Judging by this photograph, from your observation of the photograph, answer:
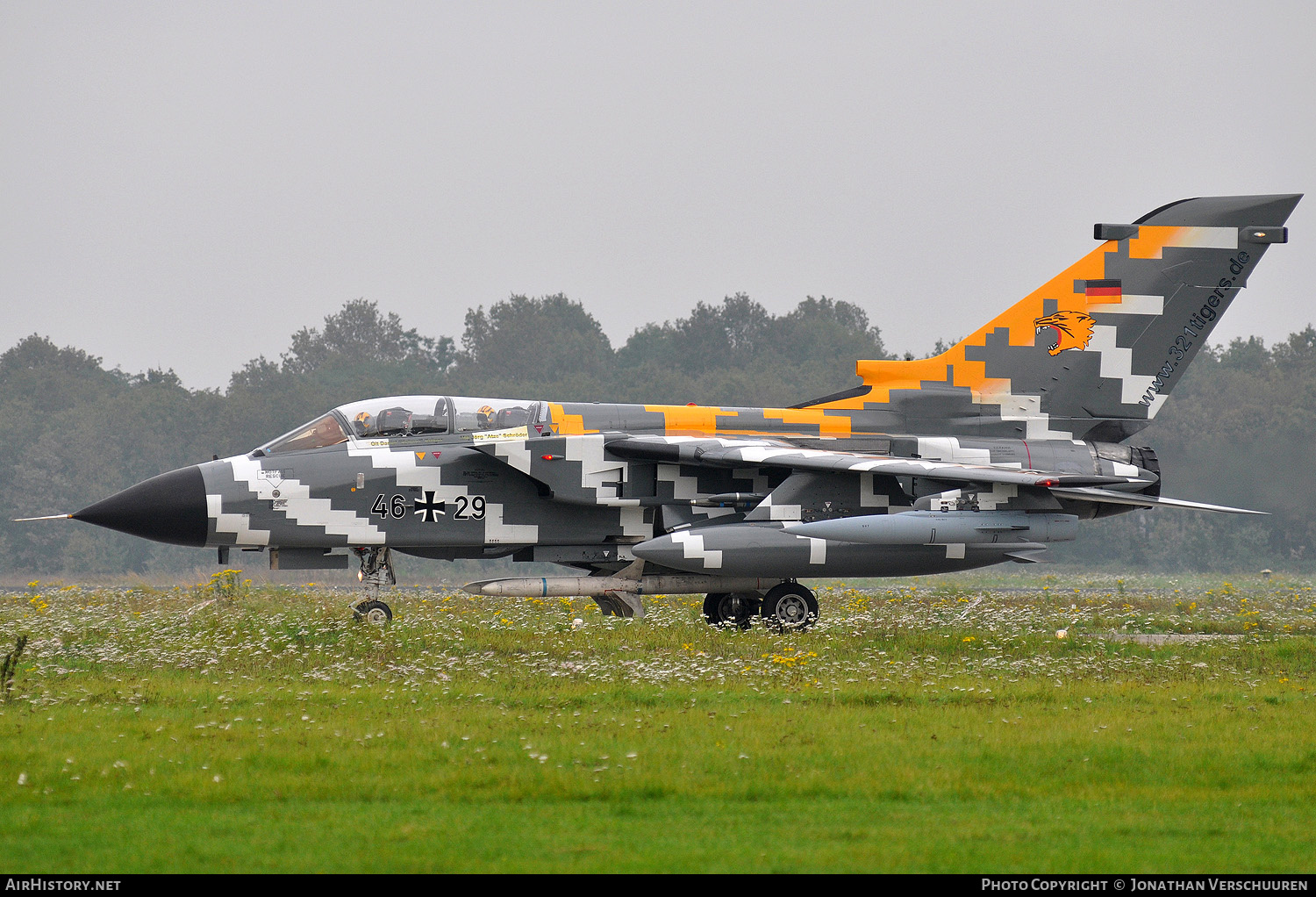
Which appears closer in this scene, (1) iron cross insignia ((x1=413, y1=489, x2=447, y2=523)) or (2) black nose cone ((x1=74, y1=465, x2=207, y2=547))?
(2) black nose cone ((x1=74, y1=465, x2=207, y2=547))

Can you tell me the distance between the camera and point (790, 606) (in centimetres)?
1595

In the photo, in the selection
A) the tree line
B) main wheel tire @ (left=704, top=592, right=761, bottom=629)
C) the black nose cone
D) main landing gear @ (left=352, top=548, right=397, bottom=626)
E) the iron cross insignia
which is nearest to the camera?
the black nose cone

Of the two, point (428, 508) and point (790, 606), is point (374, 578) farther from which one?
point (790, 606)

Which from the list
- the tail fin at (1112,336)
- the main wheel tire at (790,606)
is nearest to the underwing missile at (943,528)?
the main wheel tire at (790,606)

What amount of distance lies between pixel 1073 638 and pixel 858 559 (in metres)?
2.81

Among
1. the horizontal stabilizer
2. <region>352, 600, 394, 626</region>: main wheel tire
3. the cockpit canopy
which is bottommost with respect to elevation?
<region>352, 600, 394, 626</region>: main wheel tire

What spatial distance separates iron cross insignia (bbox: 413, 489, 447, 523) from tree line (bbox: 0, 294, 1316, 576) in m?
22.4

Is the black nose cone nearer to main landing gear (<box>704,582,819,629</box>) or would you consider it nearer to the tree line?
main landing gear (<box>704,582,819,629</box>)

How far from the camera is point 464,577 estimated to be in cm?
4528

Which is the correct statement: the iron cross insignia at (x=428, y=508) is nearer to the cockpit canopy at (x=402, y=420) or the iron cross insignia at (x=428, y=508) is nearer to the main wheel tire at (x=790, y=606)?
the cockpit canopy at (x=402, y=420)

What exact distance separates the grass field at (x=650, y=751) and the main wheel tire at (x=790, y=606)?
1.28m

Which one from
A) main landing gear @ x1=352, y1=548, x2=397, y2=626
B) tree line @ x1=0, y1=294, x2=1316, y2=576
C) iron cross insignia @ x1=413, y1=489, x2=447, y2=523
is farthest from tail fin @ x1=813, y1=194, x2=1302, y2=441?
tree line @ x1=0, y1=294, x2=1316, y2=576

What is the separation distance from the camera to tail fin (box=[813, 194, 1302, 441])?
1705 centimetres
